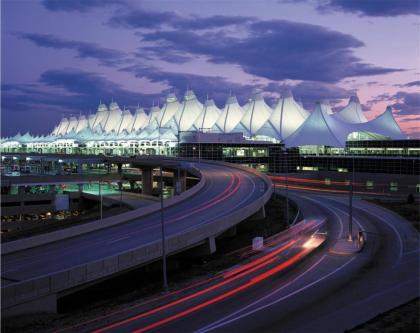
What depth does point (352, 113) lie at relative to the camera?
11194 centimetres

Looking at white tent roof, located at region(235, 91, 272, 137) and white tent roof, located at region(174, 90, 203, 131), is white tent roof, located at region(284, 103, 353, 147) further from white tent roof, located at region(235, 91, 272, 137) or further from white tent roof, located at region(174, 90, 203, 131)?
white tent roof, located at region(174, 90, 203, 131)

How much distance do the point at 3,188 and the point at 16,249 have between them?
141 ft

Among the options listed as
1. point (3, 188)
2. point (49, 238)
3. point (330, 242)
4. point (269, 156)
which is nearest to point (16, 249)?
point (49, 238)

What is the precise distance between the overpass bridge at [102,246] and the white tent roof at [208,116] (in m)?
91.6

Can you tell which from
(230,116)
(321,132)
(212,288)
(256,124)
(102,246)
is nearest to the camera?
(212,288)

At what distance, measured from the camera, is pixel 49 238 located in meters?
27.0

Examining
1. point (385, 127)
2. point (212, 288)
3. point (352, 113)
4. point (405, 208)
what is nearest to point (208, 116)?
point (352, 113)

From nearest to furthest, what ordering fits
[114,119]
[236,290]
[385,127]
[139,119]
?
[236,290] → [385,127] → [139,119] → [114,119]

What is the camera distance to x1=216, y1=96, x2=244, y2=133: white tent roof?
12788cm

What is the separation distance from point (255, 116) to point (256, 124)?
2.68 m

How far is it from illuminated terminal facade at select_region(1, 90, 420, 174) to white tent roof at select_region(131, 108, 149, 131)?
584cm

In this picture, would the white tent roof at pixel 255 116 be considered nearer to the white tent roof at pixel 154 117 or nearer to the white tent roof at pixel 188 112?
the white tent roof at pixel 188 112

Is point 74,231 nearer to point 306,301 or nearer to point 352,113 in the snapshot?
point 306,301

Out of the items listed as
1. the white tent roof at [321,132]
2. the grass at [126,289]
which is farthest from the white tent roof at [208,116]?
the grass at [126,289]
